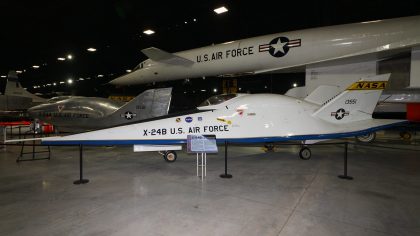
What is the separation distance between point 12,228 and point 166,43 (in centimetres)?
1065

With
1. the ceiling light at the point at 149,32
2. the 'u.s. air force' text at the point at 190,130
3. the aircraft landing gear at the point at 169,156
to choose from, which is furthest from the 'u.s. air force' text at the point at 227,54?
the aircraft landing gear at the point at 169,156

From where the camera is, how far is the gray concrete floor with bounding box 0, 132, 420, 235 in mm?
2957

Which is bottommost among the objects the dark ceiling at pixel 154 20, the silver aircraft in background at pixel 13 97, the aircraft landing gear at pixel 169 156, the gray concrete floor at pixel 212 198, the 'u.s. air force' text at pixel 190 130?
the gray concrete floor at pixel 212 198

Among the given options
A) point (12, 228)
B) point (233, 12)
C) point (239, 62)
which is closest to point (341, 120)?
point (239, 62)

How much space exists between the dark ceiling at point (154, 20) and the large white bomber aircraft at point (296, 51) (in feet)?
3.72

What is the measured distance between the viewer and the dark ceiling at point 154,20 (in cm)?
805

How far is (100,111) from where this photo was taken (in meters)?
8.79

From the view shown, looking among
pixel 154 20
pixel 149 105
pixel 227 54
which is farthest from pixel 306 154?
pixel 154 20

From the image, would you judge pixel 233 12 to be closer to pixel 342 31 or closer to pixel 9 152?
pixel 342 31

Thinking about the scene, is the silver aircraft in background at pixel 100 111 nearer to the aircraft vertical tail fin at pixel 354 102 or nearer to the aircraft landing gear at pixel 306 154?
the aircraft landing gear at pixel 306 154

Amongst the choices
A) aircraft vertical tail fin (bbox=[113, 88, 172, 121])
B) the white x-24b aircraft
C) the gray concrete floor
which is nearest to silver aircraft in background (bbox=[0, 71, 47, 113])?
aircraft vertical tail fin (bbox=[113, 88, 172, 121])

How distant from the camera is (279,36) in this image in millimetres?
8898

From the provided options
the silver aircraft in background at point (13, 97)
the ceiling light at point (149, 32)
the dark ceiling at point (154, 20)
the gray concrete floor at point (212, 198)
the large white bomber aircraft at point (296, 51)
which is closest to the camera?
the gray concrete floor at point (212, 198)

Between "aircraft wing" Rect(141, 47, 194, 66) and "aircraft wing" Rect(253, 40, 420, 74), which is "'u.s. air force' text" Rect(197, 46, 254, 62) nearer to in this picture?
"aircraft wing" Rect(141, 47, 194, 66)
